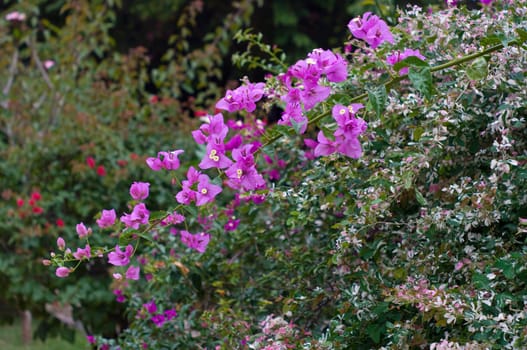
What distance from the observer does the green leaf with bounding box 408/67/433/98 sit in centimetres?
140

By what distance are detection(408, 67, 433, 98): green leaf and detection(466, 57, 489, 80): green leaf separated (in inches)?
3.7

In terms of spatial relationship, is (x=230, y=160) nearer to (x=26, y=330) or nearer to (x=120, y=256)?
(x=120, y=256)

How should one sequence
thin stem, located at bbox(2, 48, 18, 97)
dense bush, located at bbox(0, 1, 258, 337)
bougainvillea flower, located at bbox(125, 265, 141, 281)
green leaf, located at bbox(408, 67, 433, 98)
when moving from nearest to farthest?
green leaf, located at bbox(408, 67, 433, 98) < bougainvillea flower, located at bbox(125, 265, 141, 281) < dense bush, located at bbox(0, 1, 258, 337) < thin stem, located at bbox(2, 48, 18, 97)

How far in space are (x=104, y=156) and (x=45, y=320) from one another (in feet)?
3.13

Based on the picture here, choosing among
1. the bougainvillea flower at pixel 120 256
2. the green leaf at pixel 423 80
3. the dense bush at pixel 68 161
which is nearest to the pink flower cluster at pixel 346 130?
the green leaf at pixel 423 80

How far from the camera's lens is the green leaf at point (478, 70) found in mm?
1443

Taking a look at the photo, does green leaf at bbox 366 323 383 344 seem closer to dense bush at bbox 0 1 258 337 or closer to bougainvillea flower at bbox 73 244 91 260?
bougainvillea flower at bbox 73 244 91 260

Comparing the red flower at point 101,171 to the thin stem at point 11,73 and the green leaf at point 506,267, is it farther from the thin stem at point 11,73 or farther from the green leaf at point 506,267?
the green leaf at point 506,267

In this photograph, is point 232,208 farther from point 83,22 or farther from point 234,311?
point 83,22

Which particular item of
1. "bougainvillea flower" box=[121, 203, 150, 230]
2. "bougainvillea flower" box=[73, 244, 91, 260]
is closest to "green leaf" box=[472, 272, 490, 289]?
"bougainvillea flower" box=[121, 203, 150, 230]

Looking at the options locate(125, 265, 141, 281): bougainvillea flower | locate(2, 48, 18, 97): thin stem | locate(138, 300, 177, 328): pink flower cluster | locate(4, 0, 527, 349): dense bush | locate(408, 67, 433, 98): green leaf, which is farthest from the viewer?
locate(2, 48, 18, 97): thin stem

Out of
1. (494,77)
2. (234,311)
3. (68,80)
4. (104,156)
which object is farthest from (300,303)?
(68,80)

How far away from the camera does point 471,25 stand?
6.45 ft

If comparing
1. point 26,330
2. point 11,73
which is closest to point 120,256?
point 11,73
